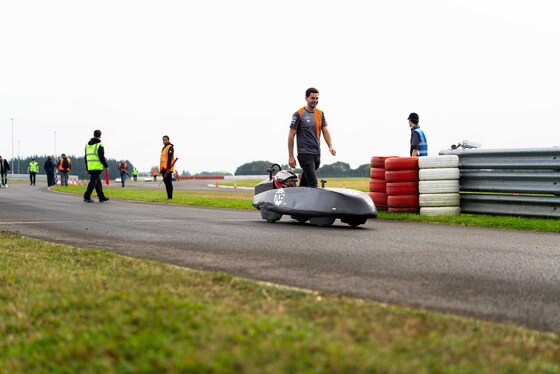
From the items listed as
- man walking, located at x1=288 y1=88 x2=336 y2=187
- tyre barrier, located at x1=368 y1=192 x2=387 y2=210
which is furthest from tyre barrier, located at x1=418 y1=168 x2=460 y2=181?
man walking, located at x1=288 y1=88 x2=336 y2=187

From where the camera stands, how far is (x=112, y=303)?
4.07 metres

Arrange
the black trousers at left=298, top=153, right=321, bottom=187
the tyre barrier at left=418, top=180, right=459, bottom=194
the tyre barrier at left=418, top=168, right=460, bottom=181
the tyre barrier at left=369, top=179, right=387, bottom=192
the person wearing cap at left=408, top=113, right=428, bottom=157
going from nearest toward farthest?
1. the black trousers at left=298, top=153, right=321, bottom=187
2. the tyre barrier at left=418, top=168, right=460, bottom=181
3. the tyre barrier at left=418, top=180, right=459, bottom=194
4. the tyre barrier at left=369, top=179, right=387, bottom=192
5. the person wearing cap at left=408, top=113, right=428, bottom=157

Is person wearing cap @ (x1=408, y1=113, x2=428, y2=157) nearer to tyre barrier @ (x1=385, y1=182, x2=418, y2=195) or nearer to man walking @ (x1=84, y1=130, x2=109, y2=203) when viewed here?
tyre barrier @ (x1=385, y1=182, x2=418, y2=195)

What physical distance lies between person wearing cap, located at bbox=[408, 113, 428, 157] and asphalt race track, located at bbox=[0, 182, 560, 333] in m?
2.47

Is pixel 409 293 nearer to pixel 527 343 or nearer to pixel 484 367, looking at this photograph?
pixel 527 343

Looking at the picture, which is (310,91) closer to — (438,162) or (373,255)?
(438,162)

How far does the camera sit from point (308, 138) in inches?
438

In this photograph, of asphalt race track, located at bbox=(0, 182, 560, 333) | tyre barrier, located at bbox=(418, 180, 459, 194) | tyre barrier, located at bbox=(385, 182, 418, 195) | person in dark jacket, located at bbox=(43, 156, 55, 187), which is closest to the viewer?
asphalt race track, located at bbox=(0, 182, 560, 333)

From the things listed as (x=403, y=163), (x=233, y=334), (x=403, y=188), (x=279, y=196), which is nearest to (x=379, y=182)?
(x=403, y=188)

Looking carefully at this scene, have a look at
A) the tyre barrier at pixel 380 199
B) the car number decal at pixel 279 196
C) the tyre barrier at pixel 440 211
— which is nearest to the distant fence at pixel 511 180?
the tyre barrier at pixel 440 211

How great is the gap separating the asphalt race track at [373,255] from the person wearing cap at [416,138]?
8.11ft

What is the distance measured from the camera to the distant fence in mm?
11203

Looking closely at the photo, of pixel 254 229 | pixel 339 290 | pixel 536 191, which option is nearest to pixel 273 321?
pixel 339 290

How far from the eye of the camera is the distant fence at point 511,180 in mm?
11203
